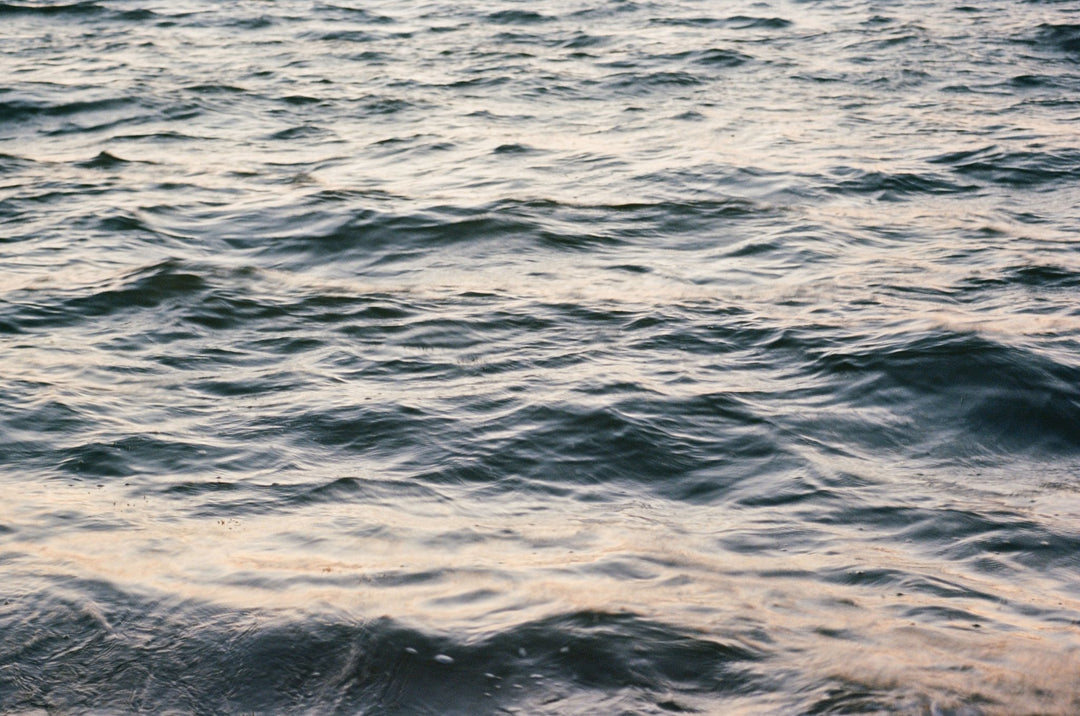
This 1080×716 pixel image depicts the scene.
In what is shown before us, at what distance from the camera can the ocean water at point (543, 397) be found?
Answer: 3.53 metres

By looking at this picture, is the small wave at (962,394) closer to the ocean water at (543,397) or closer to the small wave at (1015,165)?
the ocean water at (543,397)

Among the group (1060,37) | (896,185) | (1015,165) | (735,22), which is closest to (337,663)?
(896,185)

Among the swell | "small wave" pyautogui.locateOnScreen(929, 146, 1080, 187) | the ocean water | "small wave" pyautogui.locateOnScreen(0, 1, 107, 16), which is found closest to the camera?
the swell

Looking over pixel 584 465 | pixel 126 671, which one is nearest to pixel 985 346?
pixel 584 465

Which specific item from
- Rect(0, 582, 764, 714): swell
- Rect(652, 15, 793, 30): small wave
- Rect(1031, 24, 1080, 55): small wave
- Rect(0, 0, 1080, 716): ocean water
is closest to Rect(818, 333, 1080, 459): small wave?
Rect(0, 0, 1080, 716): ocean water

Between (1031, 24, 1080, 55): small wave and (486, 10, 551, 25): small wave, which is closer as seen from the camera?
(1031, 24, 1080, 55): small wave

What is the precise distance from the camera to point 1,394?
558 cm

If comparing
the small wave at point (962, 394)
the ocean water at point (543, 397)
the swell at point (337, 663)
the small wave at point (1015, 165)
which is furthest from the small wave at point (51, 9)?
the swell at point (337, 663)

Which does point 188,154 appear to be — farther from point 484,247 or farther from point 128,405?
point 128,405

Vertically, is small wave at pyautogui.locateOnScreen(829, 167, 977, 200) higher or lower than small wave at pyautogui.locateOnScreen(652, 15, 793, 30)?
lower

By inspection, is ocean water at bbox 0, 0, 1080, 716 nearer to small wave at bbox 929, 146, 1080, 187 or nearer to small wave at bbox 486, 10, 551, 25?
small wave at bbox 929, 146, 1080, 187

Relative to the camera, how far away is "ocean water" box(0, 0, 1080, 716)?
11.6 feet

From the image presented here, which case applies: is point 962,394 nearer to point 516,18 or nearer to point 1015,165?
point 1015,165

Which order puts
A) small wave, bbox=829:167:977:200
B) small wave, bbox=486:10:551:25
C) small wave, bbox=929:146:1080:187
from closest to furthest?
small wave, bbox=829:167:977:200 → small wave, bbox=929:146:1080:187 → small wave, bbox=486:10:551:25
